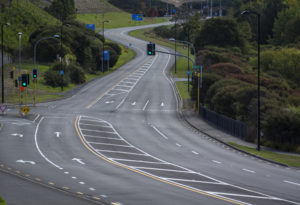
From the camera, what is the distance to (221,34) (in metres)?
120

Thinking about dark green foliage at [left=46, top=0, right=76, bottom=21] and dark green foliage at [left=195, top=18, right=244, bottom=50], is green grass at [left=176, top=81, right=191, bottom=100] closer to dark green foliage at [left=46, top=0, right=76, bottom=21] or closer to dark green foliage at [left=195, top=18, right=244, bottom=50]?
dark green foliage at [left=195, top=18, right=244, bottom=50]

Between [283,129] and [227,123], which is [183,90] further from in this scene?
[283,129]

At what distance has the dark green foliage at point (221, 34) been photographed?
12019 centimetres

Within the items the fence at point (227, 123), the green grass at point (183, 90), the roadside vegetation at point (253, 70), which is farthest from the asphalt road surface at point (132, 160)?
the green grass at point (183, 90)

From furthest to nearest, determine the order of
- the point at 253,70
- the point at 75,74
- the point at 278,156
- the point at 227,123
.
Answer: the point at 75,74, the point at 253,70, the point at 227,123, the point at 278,156

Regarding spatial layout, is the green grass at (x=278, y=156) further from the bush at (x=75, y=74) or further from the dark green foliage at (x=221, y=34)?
the dark green foliage at (x=221, y=34)

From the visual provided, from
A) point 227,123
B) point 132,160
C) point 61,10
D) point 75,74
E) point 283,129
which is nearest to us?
point 132,160

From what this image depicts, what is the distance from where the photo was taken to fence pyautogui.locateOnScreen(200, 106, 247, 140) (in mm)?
45625

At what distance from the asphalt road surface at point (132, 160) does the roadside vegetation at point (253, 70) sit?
196 inches

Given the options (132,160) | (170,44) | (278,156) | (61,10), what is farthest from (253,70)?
(61,10)

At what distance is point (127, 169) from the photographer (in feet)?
91.5

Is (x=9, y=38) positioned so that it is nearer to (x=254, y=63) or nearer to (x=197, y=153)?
(x=254, y=63)

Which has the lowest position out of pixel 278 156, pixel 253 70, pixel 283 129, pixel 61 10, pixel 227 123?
pixel 278 156

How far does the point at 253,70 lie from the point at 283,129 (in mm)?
49589
